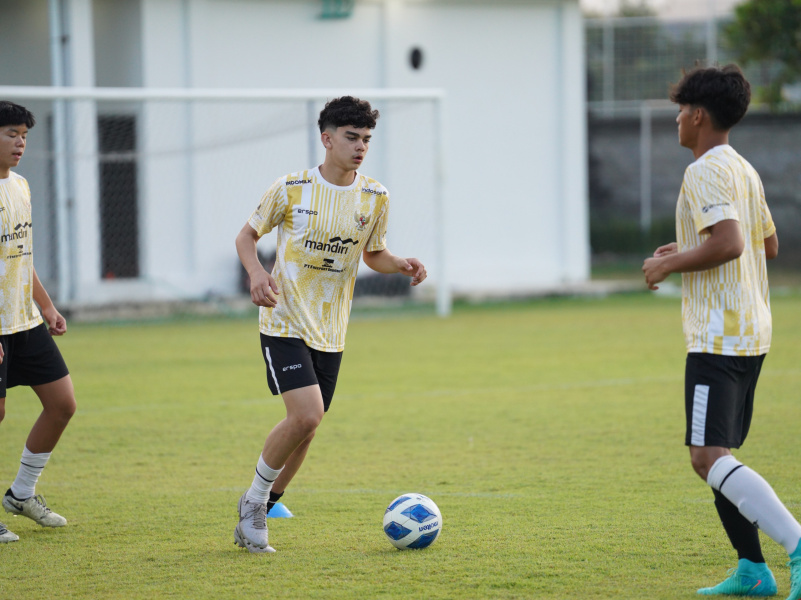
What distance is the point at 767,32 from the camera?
2191 cm

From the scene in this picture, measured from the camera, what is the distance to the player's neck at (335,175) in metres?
4.93

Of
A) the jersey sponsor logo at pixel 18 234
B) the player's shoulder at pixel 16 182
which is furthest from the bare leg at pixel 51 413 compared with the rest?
the player's shoulder at pixel 16 182

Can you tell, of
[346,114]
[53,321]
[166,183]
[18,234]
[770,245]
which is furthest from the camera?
[166,183]

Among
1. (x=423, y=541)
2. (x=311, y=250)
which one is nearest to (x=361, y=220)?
(x=311, y=250)

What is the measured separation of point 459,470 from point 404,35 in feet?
48.0

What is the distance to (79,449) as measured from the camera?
7.36m

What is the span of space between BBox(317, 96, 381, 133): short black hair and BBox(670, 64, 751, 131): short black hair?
1.50 m

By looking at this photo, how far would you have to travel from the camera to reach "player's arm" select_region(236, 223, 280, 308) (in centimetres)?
461

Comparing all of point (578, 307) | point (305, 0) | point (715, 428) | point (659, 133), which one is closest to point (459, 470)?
point (715, 428)

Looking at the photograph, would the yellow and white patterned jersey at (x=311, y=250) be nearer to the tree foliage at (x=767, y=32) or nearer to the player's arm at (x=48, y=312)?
the player's arm at (x=48, y=312)

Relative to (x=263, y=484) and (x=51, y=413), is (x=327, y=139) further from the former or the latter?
(x=51, y=413)

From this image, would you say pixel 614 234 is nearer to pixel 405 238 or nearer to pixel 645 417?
pixel 405 238

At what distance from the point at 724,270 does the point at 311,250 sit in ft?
6.10

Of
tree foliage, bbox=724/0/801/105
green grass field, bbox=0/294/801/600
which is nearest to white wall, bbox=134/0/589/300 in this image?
tree foliage, bbox=724/0/801/105
